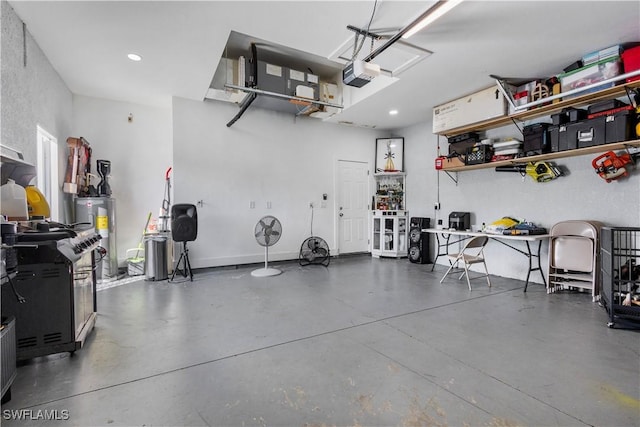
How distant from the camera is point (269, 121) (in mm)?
5832

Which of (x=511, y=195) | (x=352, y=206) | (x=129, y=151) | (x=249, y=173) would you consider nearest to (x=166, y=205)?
(x=129, y=151)

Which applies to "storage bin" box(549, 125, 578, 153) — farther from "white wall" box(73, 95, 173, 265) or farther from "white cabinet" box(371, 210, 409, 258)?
"white wall" box(73, 95, 173, 265)

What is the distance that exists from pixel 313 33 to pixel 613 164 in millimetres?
3775

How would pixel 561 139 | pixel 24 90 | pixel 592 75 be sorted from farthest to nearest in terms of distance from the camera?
1. pixel 561 139
2. pixel 592 75
3. pixel 24 90

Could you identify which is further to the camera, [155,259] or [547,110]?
[155,259]

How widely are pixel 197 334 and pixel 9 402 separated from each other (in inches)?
47.1

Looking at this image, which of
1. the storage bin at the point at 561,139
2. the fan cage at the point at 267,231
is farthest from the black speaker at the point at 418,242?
the fan cage at the point at 267,231

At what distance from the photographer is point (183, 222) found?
4.61m

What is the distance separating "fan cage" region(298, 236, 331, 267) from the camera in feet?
19.0

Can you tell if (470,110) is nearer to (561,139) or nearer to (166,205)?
(561,139)

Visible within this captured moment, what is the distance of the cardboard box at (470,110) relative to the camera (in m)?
4.34

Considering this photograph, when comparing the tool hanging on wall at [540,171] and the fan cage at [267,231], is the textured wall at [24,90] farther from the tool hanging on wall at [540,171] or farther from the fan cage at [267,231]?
the tool hanging on wall at [540,171]

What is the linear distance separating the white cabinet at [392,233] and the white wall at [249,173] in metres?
1.06

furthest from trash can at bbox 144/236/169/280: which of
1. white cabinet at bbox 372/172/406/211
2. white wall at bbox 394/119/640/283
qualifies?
white wall at bbox 394/119/640/283
